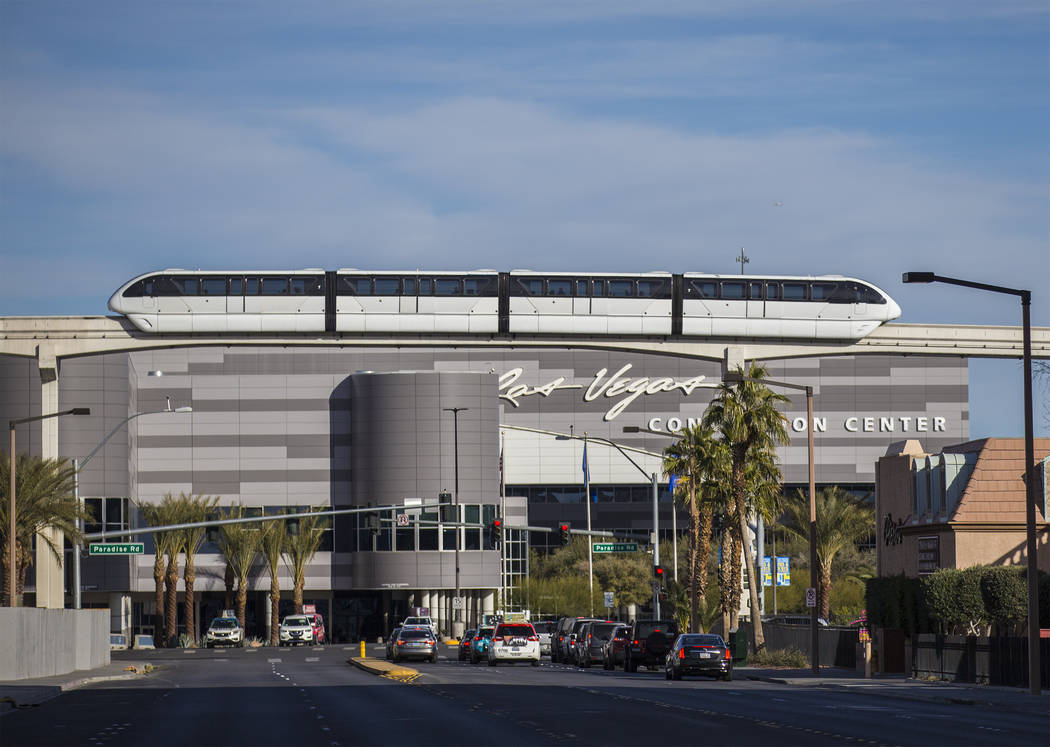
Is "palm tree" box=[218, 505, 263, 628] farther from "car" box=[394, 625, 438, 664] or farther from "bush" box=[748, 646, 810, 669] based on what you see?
"bush" box=[748, 646, 810, 669]

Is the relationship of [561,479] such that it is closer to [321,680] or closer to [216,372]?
[216,372]

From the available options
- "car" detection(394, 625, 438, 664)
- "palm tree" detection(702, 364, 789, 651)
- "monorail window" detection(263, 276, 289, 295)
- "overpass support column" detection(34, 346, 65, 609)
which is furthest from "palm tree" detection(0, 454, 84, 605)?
"palm tree" detection(702, 364, 789, 651)

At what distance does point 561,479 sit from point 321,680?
85.2m

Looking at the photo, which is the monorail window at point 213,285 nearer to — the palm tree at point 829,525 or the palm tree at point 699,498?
the palm tree at point 699,498

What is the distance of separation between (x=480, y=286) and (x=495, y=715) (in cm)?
5679

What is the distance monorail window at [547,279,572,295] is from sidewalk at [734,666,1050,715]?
3347cm

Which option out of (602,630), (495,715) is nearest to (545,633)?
(602,630)

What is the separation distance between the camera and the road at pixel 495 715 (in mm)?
22938

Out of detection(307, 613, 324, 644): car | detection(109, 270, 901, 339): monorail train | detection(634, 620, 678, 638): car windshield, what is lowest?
detection(307, 613, 324, 644): car

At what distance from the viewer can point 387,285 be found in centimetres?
8312

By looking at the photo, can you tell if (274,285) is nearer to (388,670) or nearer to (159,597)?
(159,597)

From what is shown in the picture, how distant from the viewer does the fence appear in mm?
38438

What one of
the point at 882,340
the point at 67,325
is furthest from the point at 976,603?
the point at 67,325

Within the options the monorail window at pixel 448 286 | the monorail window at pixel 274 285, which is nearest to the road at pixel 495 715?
the monorail window at pixel 274 285
